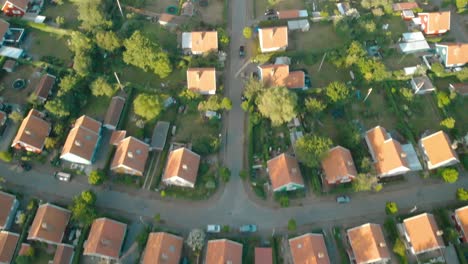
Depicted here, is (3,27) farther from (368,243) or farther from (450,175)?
(450,175)

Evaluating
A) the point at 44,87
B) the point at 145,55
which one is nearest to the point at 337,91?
the point at 145,55

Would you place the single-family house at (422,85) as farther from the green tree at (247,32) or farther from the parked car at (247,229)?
the parked car at (247,229)

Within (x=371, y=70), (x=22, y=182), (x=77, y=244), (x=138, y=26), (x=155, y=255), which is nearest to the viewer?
(x=155, y=255)

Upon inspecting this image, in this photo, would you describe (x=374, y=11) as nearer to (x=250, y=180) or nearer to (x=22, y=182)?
(x=250, y=180)

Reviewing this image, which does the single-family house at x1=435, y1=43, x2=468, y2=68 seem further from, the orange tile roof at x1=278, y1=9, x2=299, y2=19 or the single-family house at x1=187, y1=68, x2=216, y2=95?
the single-family house at x1=187, y1=68, x2=216, y2=95

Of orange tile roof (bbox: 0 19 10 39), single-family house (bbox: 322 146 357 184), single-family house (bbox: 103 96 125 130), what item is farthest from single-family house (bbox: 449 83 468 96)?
orange tile roof (bbox: 0 19 10 39)

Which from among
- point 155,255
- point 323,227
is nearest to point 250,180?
point 323,227
